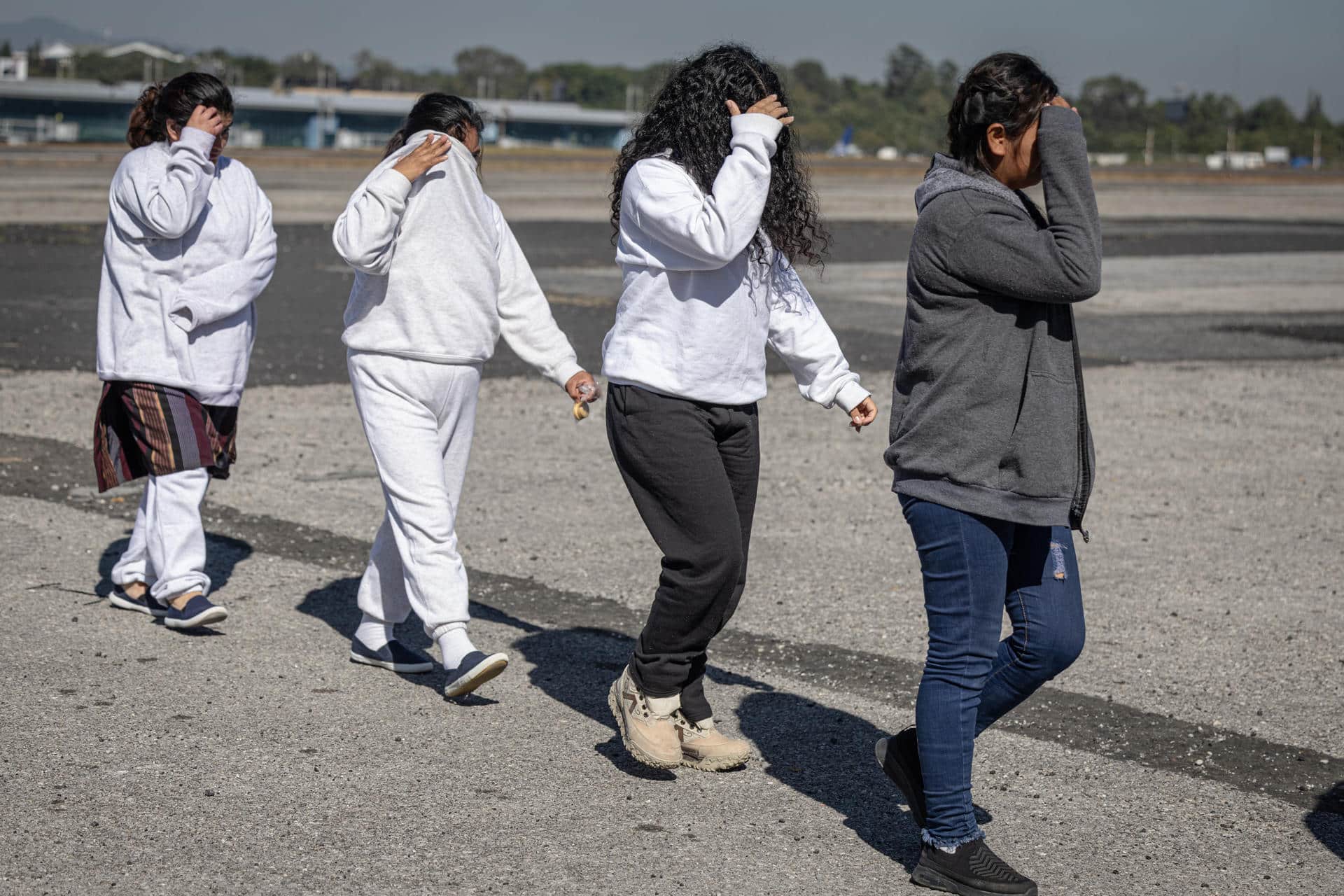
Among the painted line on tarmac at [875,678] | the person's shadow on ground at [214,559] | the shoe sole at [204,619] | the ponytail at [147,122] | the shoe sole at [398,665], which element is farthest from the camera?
the person's shadow on ground at [214,559]

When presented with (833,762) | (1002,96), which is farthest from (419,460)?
(1002,96)

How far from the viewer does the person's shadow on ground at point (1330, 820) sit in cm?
387

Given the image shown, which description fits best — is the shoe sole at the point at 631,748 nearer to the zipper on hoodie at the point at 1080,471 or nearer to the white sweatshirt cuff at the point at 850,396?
the white sweatshirt cuff at the point at 850,396

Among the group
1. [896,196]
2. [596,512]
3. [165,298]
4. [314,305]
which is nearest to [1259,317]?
[314,305]

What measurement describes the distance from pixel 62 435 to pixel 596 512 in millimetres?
3422

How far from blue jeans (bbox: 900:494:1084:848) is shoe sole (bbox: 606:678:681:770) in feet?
2.71

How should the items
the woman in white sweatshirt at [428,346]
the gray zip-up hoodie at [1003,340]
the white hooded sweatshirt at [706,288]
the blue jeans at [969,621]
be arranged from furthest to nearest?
the woman in white sweatshirt at [428,346] < the white hooded sweatshirt at [706,288] < the blue jeans at [969,621] < the gray zip-up hoodie at [1003,340]

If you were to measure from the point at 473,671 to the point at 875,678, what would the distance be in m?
1.39

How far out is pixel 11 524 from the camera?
6855 millimetres

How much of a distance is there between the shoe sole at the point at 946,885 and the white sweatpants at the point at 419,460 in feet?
5.68

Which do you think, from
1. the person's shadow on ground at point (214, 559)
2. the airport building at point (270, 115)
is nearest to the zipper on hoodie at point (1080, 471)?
the person's shadow on ground at point (214, 559)

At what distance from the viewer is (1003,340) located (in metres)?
3.40

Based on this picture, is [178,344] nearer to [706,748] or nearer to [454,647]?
[454,647]

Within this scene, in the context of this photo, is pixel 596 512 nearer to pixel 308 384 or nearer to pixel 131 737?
pixel 131 737
